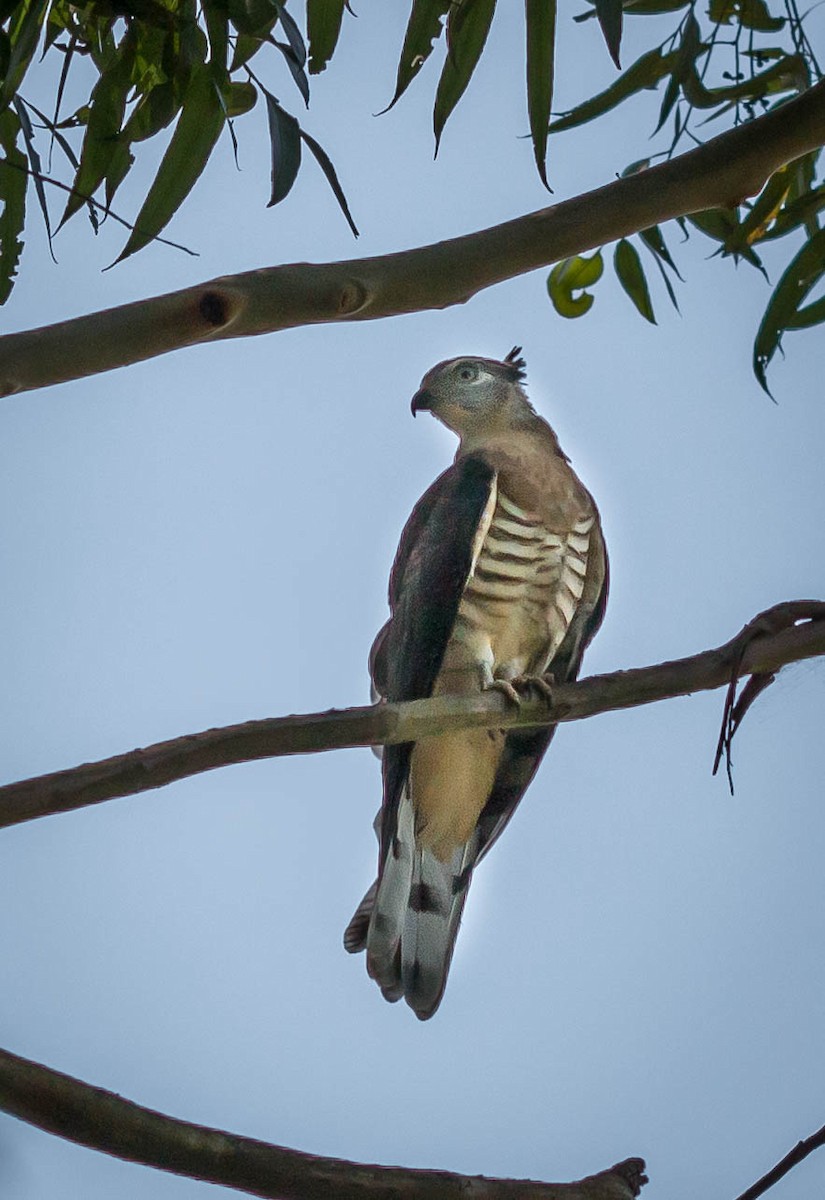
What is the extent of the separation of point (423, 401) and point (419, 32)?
2019 millimetres

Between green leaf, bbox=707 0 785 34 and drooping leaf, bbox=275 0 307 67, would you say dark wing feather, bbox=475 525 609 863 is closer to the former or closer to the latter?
green leaf, bbox=707 0 785 34

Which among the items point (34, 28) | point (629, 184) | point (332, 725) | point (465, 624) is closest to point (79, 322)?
point (34, 28)

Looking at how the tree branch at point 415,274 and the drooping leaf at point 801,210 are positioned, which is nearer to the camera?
the tree branch at point 415,274

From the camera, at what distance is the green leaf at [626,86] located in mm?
2613

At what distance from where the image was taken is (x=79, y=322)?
1767 mm

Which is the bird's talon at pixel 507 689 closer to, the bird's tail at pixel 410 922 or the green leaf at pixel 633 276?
the bird's tail at pixel 410 922

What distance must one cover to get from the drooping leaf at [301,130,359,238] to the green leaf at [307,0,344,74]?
13.7 inches

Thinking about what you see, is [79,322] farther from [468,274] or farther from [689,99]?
[689,99]

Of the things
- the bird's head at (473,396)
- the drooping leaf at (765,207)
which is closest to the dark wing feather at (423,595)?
the bird's head at (473,396)

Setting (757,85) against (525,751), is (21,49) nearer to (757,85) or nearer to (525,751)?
(757,85)

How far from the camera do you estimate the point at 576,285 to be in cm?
297

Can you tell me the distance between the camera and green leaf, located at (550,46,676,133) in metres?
2.61

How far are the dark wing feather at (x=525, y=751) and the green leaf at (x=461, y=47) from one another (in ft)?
4.99

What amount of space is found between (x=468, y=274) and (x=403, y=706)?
58 cm
